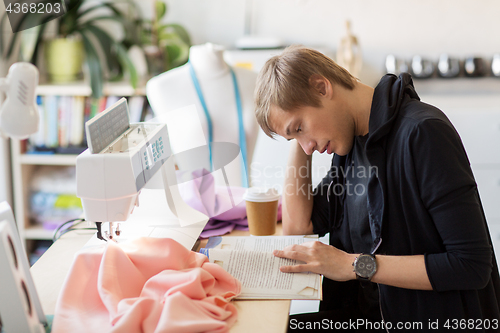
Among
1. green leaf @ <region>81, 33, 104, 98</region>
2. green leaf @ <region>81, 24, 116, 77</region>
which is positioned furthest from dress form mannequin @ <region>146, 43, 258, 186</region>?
green leaf @ <region>81, 24, 116, 77</region>

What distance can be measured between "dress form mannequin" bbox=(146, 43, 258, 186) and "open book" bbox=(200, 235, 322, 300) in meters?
0.72

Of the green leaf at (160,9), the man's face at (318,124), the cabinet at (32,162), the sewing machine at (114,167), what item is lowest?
the cabinet at (32,162)

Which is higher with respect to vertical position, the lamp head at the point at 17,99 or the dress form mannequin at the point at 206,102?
the lamp head at the point at 17,99

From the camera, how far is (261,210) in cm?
139

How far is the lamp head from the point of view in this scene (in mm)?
792

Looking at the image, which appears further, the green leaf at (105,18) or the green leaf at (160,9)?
the green leaf at (160,9)

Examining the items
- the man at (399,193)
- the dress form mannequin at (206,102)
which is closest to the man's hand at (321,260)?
the man at (399,193)

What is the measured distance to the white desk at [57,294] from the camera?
955 millimetres

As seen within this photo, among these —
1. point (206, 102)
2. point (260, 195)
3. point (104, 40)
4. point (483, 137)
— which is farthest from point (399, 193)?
point (104, 40)

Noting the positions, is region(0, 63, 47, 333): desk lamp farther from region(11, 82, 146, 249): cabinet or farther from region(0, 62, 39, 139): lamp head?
region(11, 82, 146, 249): cabinet

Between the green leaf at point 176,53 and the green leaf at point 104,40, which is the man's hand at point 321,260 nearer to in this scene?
the green leaf at point 176,53

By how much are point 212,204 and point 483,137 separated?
192 centimetres

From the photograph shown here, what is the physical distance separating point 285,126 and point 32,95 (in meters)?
0.57

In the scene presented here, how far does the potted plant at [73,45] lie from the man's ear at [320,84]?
1.75m
